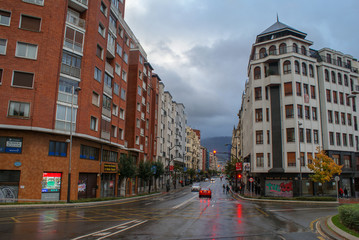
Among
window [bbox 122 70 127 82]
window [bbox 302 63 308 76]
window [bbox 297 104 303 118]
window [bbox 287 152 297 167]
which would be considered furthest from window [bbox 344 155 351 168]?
window [bbox 122 70 127 82]

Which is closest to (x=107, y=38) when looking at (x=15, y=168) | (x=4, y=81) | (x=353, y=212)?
(x=4, y=81)

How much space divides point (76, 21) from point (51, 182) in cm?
1732

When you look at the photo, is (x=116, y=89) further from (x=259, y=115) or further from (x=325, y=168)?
(x=325, y=168)

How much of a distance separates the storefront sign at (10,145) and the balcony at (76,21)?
44.1 feet

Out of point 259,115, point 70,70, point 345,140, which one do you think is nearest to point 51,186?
point 70,70

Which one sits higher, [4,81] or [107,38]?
[107,38]

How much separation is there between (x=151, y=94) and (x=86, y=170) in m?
30.4

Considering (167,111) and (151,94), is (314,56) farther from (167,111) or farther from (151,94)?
(167,111)

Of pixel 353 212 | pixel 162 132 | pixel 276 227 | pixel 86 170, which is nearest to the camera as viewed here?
pixel 353 212

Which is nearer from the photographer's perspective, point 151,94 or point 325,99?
point 325,99

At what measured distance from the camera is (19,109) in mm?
26078

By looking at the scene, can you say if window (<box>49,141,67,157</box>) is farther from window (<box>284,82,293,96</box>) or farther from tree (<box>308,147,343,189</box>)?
window (<box>284,82,293,96</box>)

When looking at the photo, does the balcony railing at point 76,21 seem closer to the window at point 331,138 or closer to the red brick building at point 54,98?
the red brick building at point 54,98

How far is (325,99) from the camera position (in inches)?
1774
